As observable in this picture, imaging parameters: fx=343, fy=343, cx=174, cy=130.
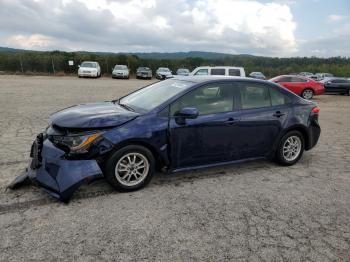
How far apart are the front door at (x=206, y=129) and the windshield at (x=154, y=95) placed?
0.77ft

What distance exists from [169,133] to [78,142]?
1182 mm

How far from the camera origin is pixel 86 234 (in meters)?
3.45

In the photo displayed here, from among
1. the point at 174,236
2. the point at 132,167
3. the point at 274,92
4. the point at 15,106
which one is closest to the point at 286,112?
the point at 274,92

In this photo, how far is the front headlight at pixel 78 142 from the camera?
13.4 ft

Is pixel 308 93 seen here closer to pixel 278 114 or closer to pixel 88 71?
pixel 278 114

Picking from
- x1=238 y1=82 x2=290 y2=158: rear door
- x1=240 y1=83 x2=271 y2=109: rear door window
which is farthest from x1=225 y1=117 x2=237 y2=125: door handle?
x1=240 y1=83 x2=271 y2=109: rear door window

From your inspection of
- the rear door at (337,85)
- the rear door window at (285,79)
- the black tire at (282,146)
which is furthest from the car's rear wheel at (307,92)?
the black tire at (282,146)

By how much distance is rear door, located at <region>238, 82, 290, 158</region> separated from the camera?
5.26 m

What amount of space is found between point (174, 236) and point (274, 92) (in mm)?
3250

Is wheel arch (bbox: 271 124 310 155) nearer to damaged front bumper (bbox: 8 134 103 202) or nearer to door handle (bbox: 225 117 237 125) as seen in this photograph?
door handle (bbox: 225 117 237 125)

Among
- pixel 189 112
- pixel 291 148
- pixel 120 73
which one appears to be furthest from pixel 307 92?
pixel 120 73

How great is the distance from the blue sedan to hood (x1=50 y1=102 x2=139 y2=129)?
0.04 feet

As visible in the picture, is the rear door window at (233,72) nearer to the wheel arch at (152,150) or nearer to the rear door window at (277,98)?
the rear door window at (277,98)

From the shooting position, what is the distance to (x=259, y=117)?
5.36m
